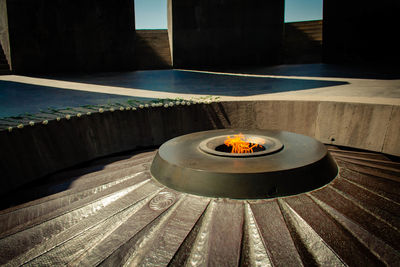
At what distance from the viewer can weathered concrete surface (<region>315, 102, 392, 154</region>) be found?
237 inches

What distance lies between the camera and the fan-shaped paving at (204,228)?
2.97 meters

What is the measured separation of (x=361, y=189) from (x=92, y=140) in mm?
4797

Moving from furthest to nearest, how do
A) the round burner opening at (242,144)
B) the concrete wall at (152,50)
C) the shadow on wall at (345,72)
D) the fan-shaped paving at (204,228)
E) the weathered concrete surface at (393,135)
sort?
the concrete wall at (152,50)
the shadow on wall at (345,72)
the weathered concrete surface at (393,135)
the round burner opening at (242,144)
the fan-shaped paving at (204,228)

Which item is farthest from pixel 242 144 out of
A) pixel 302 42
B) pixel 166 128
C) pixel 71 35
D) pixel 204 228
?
pixel 302 42

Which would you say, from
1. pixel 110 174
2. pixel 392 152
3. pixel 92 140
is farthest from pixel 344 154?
pixel 92 140

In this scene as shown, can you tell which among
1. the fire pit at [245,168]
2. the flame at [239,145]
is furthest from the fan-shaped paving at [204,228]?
the flame at [239,145]

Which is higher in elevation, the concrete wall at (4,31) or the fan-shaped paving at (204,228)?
the concrete wall at (4,31)

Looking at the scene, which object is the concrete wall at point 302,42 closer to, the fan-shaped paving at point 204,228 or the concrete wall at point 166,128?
the concrete wall at point 166,128

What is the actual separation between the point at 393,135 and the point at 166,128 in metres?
4.57

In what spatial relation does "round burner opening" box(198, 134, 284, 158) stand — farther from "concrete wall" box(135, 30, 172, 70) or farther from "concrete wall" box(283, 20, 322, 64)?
"concrete wall" box(283, 20, 322, 64)

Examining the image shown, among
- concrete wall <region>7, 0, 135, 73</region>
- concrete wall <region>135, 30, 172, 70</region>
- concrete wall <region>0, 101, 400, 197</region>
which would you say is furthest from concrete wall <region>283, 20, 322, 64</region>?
concrete wall <region>0, 101, 400, 197</region>

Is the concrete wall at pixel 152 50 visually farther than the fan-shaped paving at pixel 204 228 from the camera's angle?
Yes

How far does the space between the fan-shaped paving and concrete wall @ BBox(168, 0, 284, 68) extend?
1377 centimetres

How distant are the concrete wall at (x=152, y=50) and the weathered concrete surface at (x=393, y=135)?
12.8m
